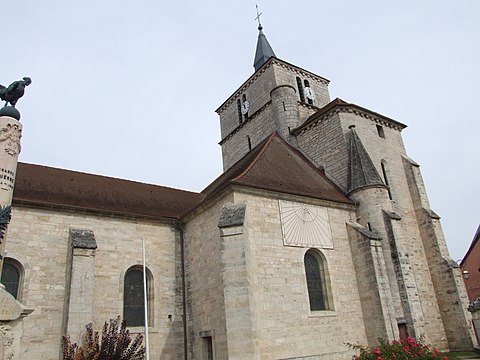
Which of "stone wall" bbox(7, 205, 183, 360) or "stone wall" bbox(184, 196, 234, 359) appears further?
"stone wall" bbox(184, 196, 234, 359)

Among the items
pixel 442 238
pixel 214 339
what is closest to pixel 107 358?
pixel 214 339

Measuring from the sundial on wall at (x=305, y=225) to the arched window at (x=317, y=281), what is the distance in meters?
0.45

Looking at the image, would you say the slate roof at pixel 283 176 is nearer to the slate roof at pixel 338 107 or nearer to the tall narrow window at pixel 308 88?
the slate roof at pixel 338 107

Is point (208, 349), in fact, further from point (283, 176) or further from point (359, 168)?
point (359, 168)

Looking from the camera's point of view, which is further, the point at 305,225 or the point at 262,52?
the point at 262,52

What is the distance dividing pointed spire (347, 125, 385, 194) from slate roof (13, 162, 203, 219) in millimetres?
7102

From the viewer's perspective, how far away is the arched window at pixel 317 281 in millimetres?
12477

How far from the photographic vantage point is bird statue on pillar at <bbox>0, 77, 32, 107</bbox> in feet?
23.1

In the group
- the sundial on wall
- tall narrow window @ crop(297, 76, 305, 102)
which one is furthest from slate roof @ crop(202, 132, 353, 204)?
tall narrow window @ crop(297, 76, 305, 102)

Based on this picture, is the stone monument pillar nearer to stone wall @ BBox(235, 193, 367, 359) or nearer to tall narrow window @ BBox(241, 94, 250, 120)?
stone wall @ BBox(235, 193, 367, 359)

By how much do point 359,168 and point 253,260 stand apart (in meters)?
6.42

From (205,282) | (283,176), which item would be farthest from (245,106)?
(205,282)

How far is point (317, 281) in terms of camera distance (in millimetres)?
12836

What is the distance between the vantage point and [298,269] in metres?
12.3
